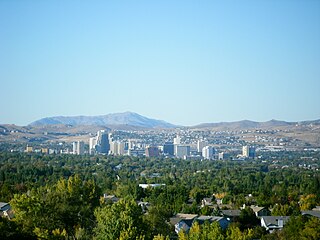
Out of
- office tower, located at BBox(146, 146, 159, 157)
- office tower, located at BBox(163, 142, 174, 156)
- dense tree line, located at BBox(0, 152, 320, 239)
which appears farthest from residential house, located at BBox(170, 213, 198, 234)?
office tower, located at BBox(163, 142, 174, 156)

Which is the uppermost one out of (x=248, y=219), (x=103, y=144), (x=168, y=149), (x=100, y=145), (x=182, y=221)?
(x=103, y=144)

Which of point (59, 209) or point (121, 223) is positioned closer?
point (121, 223)

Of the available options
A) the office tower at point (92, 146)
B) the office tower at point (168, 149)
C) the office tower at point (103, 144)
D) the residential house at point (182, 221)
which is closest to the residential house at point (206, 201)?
the residential house at point (182, 221)

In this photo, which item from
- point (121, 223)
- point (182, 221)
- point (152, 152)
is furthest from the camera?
point (152, 152)

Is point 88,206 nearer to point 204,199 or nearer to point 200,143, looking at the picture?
point 204,199

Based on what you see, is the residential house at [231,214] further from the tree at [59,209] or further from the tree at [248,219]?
the tree at [59,209]

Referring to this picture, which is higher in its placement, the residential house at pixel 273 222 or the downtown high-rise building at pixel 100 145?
the downtown high-rise building at pixel 100 145

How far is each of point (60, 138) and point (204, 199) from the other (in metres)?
142

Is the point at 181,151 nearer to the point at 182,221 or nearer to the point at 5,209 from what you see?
the point at 5,209

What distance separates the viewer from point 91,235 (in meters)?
26.6

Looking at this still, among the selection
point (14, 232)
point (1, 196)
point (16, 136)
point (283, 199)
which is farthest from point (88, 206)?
point (16, 136)

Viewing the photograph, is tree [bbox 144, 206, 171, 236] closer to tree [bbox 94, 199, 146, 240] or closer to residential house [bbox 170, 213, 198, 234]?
tree [bbox 94, 199, 146, 240]

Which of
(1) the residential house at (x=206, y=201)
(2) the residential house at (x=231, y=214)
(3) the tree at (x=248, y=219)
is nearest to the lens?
(3) the tree at (x=248, y=219)

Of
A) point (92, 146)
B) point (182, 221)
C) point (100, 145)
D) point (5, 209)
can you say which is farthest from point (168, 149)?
point (182, 221)
